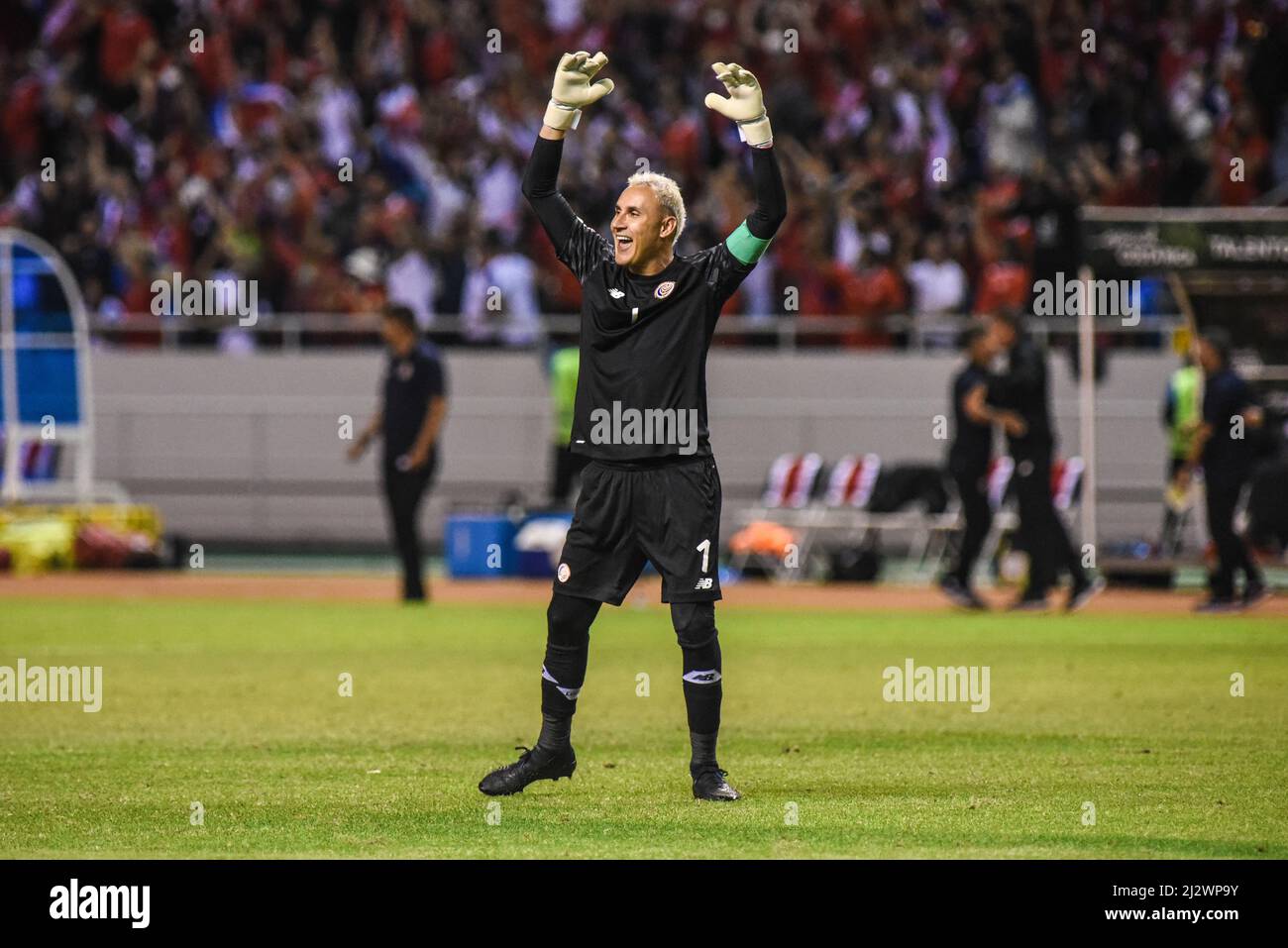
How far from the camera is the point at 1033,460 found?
822 inches

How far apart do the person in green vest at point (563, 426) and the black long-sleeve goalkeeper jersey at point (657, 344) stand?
14659 millimetres

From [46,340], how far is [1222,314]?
13443 mm

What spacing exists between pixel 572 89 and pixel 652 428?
58.5 inches

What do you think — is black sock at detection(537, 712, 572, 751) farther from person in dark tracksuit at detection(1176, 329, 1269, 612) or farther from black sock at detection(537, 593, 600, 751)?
person in dark tracksuit at detection(1176, 329, 1269, 612)

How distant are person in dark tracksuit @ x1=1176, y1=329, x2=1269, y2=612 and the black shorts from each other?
41.0 feet

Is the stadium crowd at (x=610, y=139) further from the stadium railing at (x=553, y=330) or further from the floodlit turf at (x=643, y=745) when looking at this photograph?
the floodlit turf at (x=643, y=745)

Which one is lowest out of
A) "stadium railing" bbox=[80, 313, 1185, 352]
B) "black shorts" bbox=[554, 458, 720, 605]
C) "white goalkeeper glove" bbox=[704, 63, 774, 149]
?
"black shorts" bbox=[554, 458, 720, 605]

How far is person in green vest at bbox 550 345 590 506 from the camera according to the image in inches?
961

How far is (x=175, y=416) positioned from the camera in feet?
93.5

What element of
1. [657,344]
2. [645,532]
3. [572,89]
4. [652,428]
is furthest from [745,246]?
[645,532]

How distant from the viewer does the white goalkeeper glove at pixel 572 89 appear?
9.26 m

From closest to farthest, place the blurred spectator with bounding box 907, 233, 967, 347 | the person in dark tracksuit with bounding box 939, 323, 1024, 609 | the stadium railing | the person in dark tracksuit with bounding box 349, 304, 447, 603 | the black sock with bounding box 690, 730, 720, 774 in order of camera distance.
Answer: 1. the black sock with bounding box 690, 730, 720, 774
2. the person in dark tracksuit with bounding box 349, 304, 447, 603
3. the person in dark tracksuit with bounding box 939, 323, 1024, 609
4. the stadium railing
5. the blurred spectator with bounding box 907, 233, 967, 347

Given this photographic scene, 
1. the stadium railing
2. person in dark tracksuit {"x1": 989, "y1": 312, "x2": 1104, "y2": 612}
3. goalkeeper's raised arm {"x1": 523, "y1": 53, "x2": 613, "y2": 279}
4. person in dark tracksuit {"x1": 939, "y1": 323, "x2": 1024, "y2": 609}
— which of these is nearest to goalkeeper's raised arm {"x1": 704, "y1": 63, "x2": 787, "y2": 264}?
goalkeeper's raised arm {"x1": 523, "y1": 53, "x2": 613, "y2": 279}

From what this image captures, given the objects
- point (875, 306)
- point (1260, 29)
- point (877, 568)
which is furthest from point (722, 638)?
point (1260, 29)
